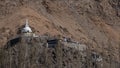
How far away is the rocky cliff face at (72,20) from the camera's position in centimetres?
5022

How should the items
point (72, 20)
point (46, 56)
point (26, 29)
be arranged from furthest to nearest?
point (72, 20) → point (26, 29) → point (46, 56)

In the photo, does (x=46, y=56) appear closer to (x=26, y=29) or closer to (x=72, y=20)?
(x=26, y=29)

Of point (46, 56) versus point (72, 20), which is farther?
point (72, 20)

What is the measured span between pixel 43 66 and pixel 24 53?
157 inches

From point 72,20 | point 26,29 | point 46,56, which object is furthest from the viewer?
point 72,20

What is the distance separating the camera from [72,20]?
54.8 metres

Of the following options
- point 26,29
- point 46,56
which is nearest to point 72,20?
point 26,29

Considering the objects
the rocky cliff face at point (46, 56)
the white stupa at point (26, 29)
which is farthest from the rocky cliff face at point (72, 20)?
the rocky cliff face at point (46, 56)

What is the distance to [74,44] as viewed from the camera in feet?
157

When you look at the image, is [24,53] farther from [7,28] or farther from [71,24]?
[71,24]

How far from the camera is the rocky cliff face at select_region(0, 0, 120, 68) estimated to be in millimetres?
50219

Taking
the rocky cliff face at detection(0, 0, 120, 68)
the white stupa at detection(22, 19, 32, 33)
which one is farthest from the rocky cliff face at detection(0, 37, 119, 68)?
the rocky cliff face at detection(0, 0, 120, 68)

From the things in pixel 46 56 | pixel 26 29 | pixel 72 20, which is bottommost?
pixel 46 56

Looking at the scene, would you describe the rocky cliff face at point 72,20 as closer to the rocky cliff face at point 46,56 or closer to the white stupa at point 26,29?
the white stupa at point 26,29
